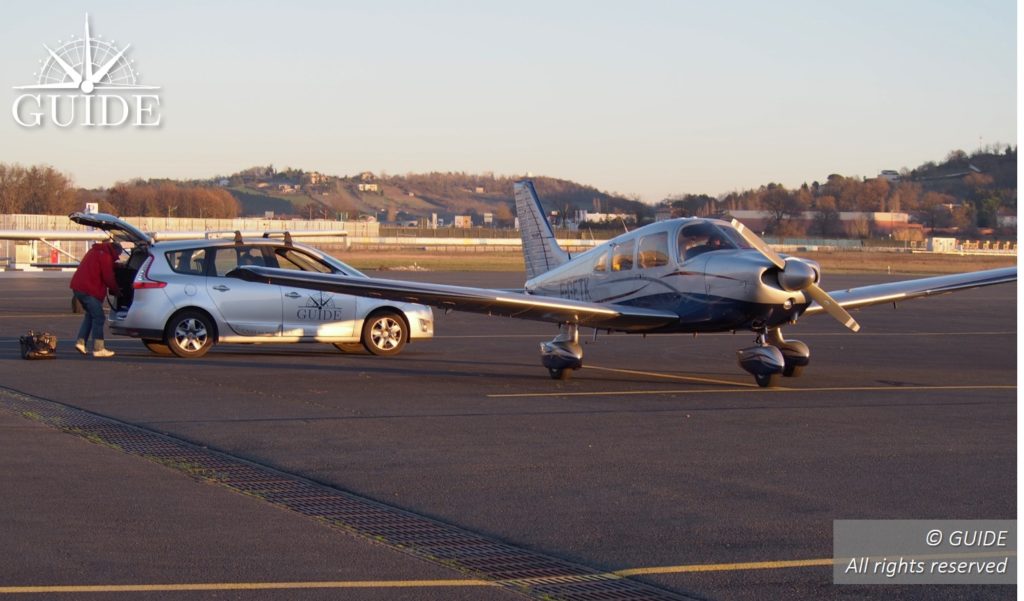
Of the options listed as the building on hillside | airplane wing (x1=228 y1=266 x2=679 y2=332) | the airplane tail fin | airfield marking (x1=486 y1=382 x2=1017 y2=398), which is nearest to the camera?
airfield marking (x1=486 y1=382 x2=1017 y2=398)

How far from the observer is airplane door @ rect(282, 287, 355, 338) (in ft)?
59.0

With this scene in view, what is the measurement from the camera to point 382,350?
1858cm

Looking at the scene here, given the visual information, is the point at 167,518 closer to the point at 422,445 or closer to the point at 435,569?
the point at 435,569

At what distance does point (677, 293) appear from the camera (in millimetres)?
15125

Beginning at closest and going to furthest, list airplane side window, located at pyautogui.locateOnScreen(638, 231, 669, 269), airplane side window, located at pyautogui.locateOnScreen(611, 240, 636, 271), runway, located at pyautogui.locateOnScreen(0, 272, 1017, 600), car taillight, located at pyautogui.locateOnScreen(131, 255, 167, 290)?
runway, located at pyautogui.locateOnScreen(0, 272, 1017, 600), airplane side window, located at pyautogui.locateOnScreen(638, 231, 669, 269), airplane side window, located at pyautogui.locateOnScreen(611, 240, 636, 271), car taillight, located at pyautogui.locateOnScreen(131, 255, 167, 290)

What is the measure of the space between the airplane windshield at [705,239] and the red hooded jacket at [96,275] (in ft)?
28.8

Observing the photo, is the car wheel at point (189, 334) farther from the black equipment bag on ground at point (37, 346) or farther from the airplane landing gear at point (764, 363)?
the airplane landing gear at point (764, 363)

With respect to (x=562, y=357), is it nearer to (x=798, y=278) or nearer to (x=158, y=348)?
(x=798, y=278)

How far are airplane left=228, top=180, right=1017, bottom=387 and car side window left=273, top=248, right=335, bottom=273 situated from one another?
3.75 meters

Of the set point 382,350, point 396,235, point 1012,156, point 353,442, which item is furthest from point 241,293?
point 1012,156

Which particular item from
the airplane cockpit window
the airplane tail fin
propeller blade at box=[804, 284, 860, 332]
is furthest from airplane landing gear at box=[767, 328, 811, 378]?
the airplane tail fin

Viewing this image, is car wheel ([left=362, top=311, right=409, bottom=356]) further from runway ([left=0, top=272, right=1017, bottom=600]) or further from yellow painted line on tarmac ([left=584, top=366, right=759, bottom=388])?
yellow painted line on tarmac ([left=584, top=366, right=759, bottom=388])

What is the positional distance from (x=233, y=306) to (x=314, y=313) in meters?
1.19

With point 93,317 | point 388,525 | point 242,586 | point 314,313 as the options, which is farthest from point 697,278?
point 242,586
